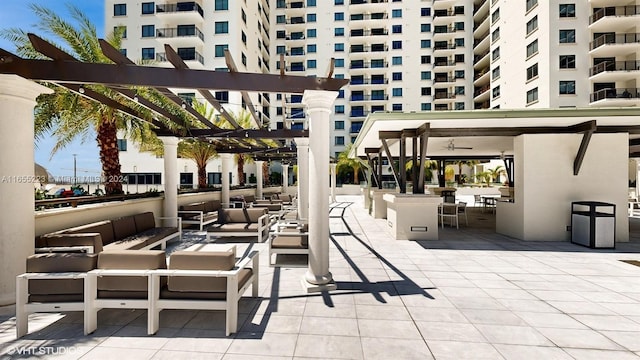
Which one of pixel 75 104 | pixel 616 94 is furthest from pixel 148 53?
pixel 616 94

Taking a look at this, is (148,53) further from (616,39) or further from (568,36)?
(616,39)

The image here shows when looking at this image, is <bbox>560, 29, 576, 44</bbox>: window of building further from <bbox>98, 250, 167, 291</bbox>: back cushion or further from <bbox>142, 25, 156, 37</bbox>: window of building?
<bbox>142, 25, 156, 37</bbox>: window of building

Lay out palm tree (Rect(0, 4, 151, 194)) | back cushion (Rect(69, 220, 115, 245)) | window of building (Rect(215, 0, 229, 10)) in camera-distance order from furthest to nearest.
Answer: window of building (Rect(215, 0, 229, 10)) → palm tree (Rect(0, 4, 151, 194)) → back cushion (Rect(69, 220, 115, 245))

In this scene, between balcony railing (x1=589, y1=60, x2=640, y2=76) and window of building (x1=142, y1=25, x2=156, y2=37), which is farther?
window of building (x1=142, y1=25, x2=156, y2=37)

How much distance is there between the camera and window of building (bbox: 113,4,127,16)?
1331 inches

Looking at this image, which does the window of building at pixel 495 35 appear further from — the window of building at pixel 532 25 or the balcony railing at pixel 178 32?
the balcony railing at pixel 178 32

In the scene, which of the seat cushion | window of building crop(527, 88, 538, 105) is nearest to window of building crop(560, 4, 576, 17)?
window of building crop(527, 88, 538, 105)

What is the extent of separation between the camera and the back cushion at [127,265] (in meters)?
3.92

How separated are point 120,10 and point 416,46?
43259mm

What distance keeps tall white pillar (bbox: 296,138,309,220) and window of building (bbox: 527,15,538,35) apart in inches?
1291

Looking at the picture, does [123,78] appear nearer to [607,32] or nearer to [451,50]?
[607,32]

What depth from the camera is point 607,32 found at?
28266 millimetres

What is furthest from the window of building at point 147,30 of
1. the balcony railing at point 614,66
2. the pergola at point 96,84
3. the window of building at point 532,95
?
the balcony railing at point 614,66

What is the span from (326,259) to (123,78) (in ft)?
15.7
